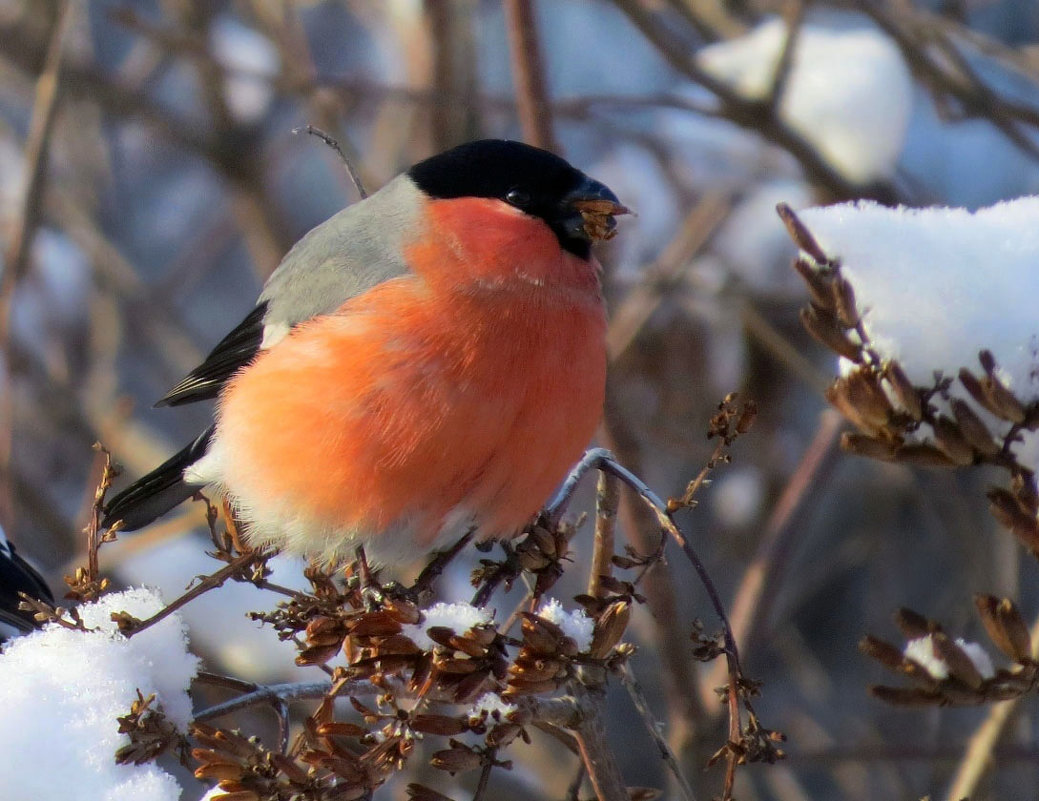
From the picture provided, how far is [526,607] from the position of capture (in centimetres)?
187

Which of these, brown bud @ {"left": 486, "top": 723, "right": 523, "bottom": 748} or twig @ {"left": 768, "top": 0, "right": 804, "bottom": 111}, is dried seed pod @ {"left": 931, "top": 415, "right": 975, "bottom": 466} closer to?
brown bud @ {"left": 486, "top": 723, "right": 523, "bottom": 748}

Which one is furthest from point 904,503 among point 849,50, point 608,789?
point 608,789

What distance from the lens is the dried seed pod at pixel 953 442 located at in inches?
47.0

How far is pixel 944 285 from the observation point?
4.35ft

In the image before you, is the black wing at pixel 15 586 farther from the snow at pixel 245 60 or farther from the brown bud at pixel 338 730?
the snow at pixel 245 60

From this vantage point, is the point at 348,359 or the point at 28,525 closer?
the point at 348,359

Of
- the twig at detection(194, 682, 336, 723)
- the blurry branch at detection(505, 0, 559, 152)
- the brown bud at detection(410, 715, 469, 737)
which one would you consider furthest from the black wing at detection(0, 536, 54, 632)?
the blurry branch at detection(505, 0, 559, 152)

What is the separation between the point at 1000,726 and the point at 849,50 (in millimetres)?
1932

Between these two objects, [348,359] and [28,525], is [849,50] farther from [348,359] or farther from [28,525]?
[28,525]

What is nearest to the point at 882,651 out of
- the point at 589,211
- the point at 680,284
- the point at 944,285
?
the point at 944,285

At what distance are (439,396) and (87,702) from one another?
68 cm

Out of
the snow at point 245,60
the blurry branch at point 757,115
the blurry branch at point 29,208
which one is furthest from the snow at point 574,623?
the snow at point 245,60

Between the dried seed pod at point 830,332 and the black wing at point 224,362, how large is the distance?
125 cm

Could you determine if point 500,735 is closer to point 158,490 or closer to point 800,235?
point 800,235
